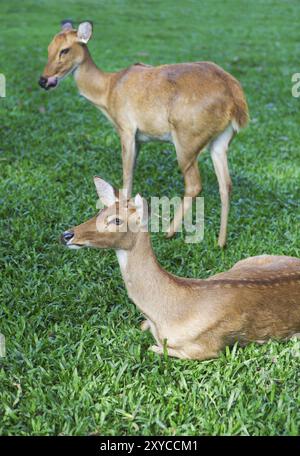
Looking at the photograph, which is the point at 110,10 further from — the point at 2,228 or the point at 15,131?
the point at 2,228

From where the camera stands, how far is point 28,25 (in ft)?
53.5

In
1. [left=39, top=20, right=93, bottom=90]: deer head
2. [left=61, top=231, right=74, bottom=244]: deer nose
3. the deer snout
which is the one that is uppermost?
[left=39, top=20, right=93, bottom=90]: deer head

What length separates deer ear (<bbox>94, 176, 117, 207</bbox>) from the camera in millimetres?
3593

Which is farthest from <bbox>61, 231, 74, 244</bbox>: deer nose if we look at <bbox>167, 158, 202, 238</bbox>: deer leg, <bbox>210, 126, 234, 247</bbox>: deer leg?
<bbox>210, 126, 234, 247</bbox>: deer leg

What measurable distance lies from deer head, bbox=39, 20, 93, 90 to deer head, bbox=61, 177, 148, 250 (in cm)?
277

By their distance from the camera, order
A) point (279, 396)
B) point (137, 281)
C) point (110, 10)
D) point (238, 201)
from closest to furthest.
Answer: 1. point (279, 396)
2. point (137, 281)
3. point (238, 201)
4. point (110, 10)

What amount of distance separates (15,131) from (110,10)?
1211 centimetres

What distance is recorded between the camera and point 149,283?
3.68 m

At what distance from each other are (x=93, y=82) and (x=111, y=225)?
290 cm

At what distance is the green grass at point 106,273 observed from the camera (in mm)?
3246

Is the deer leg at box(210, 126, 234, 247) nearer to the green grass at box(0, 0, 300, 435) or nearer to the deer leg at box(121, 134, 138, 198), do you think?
the green grass at box(0, 0, 300, 435)

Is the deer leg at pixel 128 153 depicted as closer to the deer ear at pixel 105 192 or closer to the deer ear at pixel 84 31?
the deer ear at pixel 84 31

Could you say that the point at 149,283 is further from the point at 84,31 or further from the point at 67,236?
the point at 84,31
